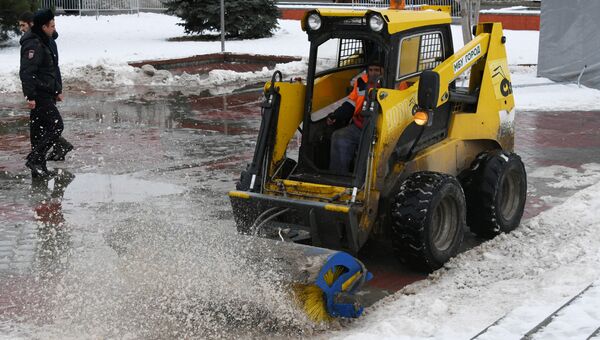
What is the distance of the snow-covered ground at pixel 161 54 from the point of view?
17.2 metres

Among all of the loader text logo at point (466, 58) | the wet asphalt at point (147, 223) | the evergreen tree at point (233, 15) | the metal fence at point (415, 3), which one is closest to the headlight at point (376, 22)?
the loader text logo at point (466, 58)

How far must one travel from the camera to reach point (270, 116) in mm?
7098

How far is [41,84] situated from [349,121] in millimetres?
4387

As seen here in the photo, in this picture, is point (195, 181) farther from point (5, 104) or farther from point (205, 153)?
point (5, 104)

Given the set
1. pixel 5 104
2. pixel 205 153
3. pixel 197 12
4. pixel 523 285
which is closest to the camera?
pixel 523 285

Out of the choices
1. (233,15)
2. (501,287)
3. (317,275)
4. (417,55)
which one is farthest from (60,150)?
(233,15)

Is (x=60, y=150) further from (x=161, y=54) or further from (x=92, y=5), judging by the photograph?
(x=92, y=5)

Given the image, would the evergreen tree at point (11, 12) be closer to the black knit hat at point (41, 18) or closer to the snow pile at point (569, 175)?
the black knit hat at point (41, 18)

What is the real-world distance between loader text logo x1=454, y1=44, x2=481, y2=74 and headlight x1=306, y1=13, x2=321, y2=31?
117 cm

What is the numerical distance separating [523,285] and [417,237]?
0.83 meters

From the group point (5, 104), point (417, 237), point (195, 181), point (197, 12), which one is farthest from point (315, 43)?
point (197, 12)

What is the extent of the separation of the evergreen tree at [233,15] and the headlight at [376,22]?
18.5m

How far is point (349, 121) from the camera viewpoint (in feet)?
23.8

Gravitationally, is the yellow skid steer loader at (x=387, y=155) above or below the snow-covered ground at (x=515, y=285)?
above
